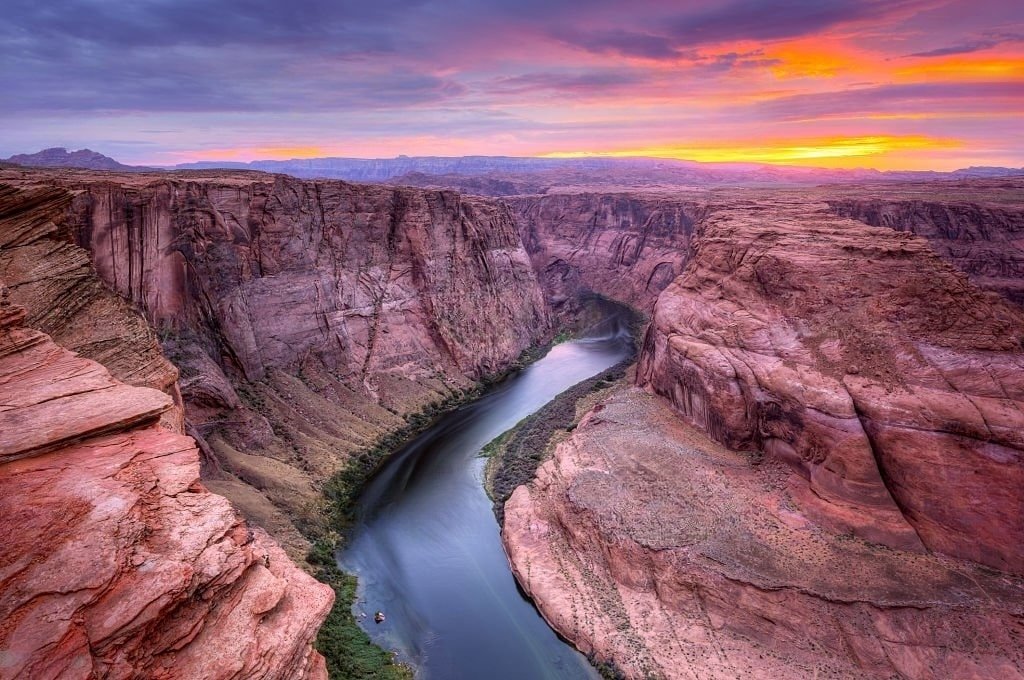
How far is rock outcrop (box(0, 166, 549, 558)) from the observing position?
113 ft

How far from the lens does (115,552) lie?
12.6m

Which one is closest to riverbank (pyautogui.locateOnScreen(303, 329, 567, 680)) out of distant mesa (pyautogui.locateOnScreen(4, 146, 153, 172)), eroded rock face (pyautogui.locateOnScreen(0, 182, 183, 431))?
eroded rock face (pyautogui.locateOnScreen(0, 182, 183, 431))

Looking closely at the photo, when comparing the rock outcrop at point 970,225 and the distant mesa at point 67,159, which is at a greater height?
the distant mesa at point 67,159

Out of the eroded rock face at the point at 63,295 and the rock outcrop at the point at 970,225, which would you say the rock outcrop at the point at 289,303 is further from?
the rock outcrop at the point at 970,225

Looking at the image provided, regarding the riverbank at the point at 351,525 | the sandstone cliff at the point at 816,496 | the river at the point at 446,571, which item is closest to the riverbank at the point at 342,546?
the riverbank at the point at 351,525

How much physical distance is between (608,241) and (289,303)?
245 feet

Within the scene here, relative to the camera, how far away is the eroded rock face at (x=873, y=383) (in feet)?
79.0

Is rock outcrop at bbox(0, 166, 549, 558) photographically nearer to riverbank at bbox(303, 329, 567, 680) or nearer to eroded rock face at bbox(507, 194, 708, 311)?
riverbank at bbox(303, 329, 567, 680)

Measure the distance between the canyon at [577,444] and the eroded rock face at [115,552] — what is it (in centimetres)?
7

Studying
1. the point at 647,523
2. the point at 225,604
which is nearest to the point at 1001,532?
the point at 647,523

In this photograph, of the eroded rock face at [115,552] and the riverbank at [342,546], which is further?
the riverbank at [342,546]

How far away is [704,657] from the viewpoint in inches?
930

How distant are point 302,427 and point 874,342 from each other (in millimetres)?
35167

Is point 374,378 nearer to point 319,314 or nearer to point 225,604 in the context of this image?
point 319,314
